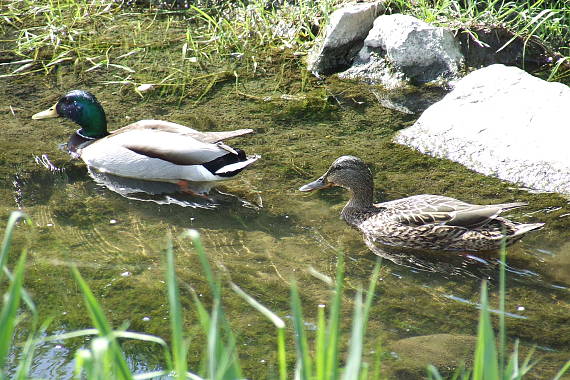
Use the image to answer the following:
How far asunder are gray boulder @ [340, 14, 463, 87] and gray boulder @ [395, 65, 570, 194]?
2.02 ft

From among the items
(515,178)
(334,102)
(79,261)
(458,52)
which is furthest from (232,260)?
(458,52)

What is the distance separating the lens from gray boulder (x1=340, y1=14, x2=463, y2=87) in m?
7.28

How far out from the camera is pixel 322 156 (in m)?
6.00

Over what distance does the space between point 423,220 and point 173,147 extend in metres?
1.99

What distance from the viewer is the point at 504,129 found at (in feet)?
19.8

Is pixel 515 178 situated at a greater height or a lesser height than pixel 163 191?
greater

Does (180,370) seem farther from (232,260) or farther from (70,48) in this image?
(70,48)

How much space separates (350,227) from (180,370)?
10.3 ft

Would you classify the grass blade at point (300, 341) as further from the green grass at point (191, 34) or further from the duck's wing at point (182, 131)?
the green grass at point (191, 34)

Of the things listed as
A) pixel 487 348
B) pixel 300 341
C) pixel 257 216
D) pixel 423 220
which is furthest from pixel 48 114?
→ pixel 487 348

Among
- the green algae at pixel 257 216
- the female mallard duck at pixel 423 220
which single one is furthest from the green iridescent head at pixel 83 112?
the female mallard duck at pixel 423 220

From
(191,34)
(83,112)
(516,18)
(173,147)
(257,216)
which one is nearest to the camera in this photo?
(257,216)

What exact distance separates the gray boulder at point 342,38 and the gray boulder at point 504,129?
136cm

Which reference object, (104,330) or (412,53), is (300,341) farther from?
(412,53)
